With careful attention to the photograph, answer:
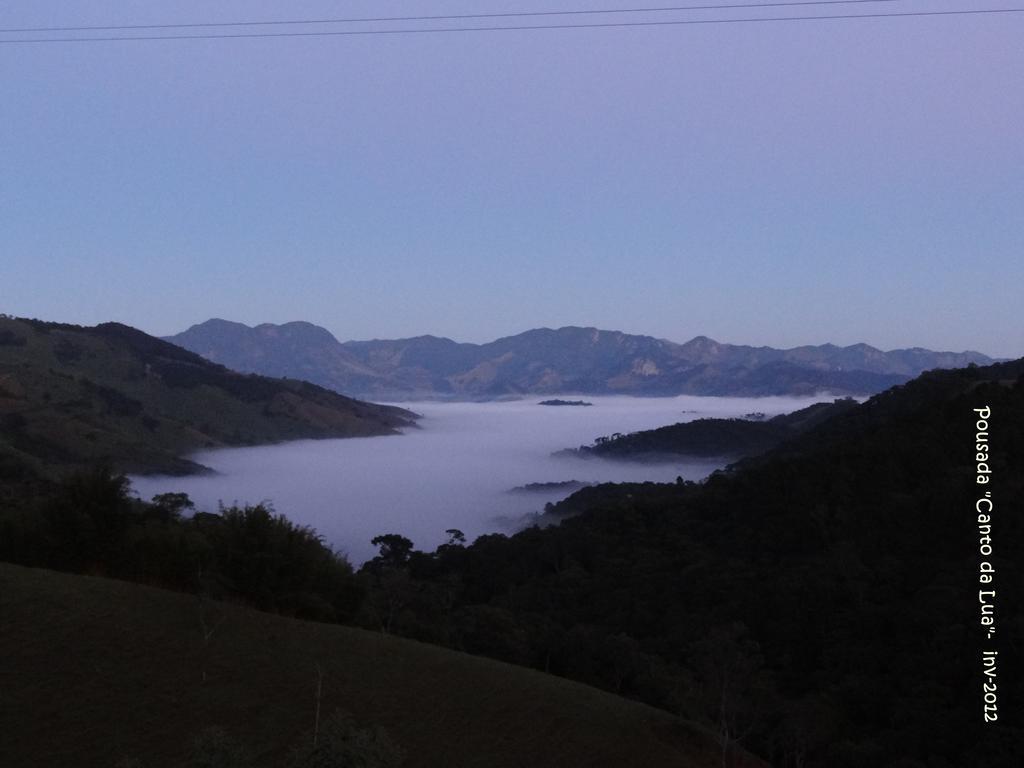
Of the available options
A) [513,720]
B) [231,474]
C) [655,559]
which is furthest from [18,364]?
[513,720]

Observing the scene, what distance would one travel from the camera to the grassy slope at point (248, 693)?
748 inches

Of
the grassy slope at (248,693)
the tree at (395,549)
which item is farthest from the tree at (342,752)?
the tree at (395,549)

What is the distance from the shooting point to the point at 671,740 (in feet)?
73.9

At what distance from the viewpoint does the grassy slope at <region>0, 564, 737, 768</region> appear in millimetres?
19000

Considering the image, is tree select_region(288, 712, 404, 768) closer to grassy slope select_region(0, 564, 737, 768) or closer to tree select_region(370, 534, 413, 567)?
grassy slope select_region(0, 564, 737, 768)

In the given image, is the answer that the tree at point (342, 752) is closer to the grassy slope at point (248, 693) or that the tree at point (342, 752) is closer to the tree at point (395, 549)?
the grassy slope at point (248, 693)

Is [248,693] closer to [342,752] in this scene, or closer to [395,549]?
[342,752]

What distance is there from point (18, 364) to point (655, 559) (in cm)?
14948

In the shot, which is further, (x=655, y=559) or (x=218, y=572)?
(x=655, y=559)

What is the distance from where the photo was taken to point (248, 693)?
21125mm

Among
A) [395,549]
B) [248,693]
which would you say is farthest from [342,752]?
[395,549]

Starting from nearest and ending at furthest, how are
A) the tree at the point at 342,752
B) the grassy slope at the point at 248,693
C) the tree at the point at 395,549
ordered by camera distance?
the tree at the point at 342,752
the grassy slope at the point at 248,693
the tree at the point at 395,549

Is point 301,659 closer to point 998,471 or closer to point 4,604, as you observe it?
point 4,604

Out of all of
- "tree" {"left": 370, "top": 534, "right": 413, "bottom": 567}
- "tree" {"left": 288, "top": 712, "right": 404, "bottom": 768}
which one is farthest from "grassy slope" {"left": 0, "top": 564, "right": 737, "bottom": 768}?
"tree" {"left": 370, "top": 534, "right": 413, "bottom": 567}
